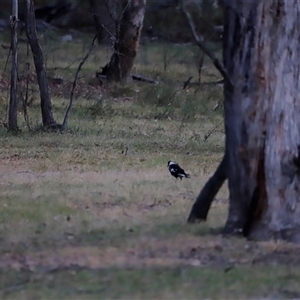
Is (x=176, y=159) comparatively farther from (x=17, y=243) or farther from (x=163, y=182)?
(x=17, y=243)

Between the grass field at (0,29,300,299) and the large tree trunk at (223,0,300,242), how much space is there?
1.34 ft

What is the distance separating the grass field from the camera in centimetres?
783

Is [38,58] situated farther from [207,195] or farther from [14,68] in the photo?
[207,195]

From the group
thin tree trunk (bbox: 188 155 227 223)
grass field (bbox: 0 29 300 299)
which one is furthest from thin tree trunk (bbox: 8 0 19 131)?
thin tree trunk (bbox: 188 155 227 223)

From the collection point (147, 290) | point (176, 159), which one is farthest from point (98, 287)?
point (176, 159)

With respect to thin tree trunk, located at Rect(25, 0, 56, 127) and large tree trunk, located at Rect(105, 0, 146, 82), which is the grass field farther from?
large tree trunk, located at Rect(105, 0, 146, 82)

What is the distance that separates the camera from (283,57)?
9133 mm

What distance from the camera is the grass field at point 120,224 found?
7832 mm

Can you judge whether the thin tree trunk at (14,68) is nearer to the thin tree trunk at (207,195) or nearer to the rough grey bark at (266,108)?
the thin tree trunk at (207,195)

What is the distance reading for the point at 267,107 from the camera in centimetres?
912

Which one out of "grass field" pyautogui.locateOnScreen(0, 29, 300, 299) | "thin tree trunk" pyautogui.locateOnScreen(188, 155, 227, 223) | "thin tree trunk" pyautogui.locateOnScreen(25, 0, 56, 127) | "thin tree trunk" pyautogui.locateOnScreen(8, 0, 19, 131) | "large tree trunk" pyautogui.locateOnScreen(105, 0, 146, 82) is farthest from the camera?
"large tree trunk" pyautogui.locateOnScreen(105, 0, 146, 82)

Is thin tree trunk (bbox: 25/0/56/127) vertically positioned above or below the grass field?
above

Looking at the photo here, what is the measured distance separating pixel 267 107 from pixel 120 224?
234 centimetres

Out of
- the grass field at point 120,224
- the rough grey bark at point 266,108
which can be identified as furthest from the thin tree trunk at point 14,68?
the rough grey bark at point 266,108
